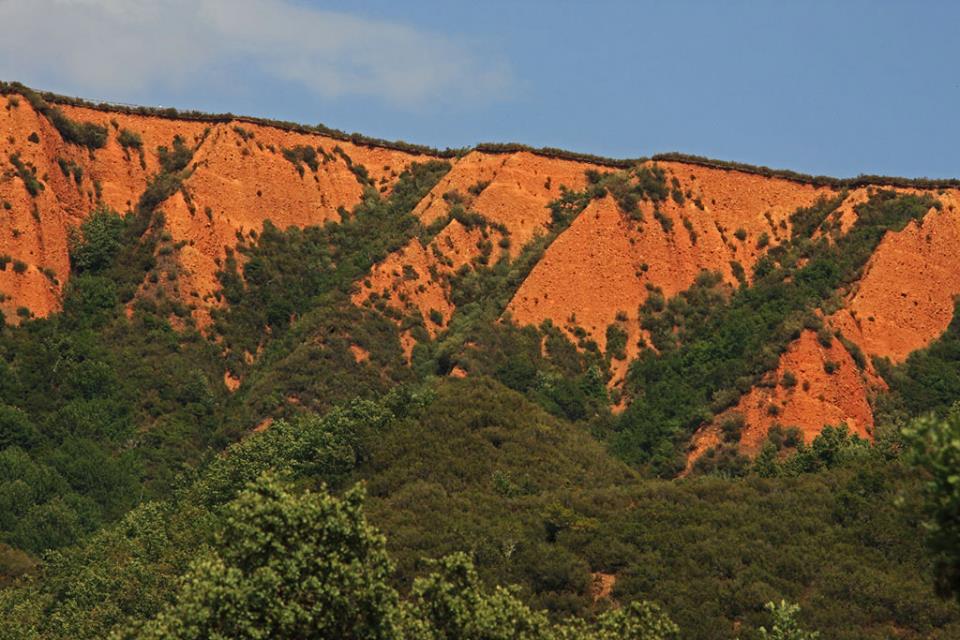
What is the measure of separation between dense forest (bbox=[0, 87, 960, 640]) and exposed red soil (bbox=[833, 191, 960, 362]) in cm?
90

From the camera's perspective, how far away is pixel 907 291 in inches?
3194

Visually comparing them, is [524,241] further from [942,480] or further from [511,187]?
[942,480]

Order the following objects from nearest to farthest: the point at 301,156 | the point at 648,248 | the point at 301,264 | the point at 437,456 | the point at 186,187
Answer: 1. the point at 437,456
2. the point at 648,248
3. the point at 301,264
4. the point at 186,187
5. the point at 301,156

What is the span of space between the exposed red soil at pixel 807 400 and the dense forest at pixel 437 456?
1.98ft

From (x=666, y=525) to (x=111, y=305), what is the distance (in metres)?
36.6

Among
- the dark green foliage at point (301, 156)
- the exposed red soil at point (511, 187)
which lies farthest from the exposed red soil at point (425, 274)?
the dark green foliage at point (301, 156)

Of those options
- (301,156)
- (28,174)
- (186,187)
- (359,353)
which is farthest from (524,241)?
(28,174)

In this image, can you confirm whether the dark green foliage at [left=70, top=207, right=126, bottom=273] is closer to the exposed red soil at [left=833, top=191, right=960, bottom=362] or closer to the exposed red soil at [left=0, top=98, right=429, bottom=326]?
the exposed red soil at [left=0, top=98, right=429, bottom=326]

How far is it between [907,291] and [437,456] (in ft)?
93.3

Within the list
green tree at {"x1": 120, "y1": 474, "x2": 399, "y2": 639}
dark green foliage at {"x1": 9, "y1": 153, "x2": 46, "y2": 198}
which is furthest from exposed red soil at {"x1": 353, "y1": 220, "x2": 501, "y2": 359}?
green tree at {"x1": 120, "y1": 474, "x2": 399, "y2": 639}

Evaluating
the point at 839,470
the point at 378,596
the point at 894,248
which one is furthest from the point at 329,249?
the point at 378,596

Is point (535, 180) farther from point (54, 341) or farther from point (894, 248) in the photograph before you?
point (54, 341)

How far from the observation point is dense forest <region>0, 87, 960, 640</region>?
3228 cm

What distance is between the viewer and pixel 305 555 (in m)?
29.2
